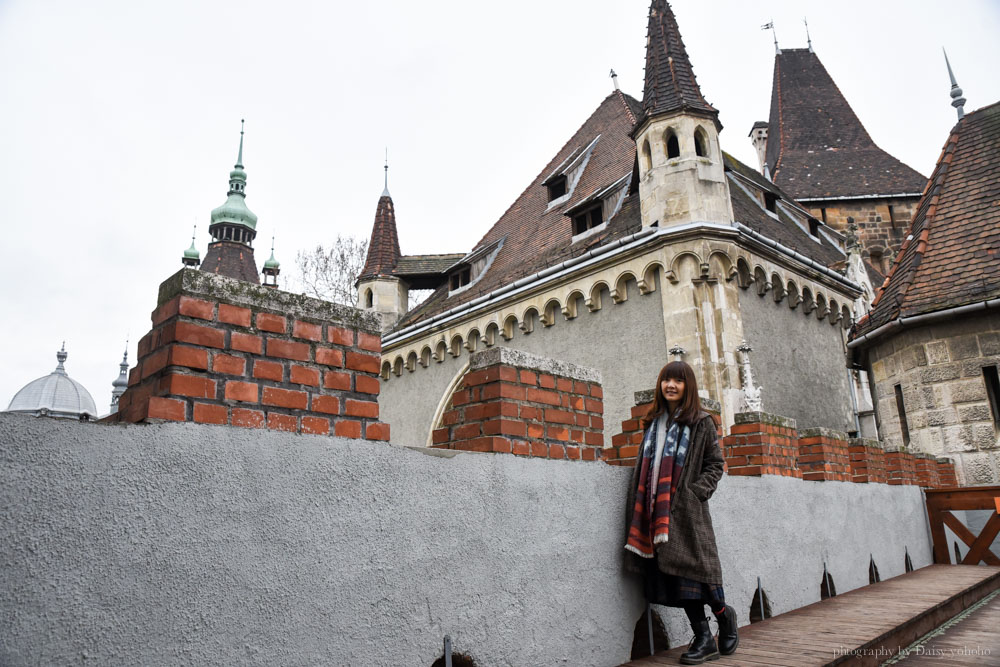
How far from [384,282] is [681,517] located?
15628 millimetres

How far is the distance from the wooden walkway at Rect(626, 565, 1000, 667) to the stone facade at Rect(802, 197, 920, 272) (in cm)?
1930

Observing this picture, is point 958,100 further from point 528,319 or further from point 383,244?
point 383,244

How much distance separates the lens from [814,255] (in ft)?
41.0

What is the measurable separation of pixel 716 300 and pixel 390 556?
26.4ft

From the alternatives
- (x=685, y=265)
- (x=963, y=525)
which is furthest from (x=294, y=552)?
(x=685, y=265)

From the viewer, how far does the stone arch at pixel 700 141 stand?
10109 millimetres

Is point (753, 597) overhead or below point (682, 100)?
below

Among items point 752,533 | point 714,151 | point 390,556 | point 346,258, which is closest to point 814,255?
point 714,151

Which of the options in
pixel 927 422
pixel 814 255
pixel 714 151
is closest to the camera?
pixel 927 422

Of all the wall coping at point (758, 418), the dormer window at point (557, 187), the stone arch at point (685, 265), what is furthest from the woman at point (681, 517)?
the dormer window at point (557, 187)

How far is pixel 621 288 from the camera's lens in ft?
33.2

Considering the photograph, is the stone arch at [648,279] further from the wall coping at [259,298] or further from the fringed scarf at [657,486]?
the wall coping at [259,298]

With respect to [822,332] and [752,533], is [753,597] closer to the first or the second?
[752,533]

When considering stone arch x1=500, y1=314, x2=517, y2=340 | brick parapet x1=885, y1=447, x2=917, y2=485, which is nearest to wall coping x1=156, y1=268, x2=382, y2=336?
brick parapet x1=885, y1=447, x2=917, y2=485
